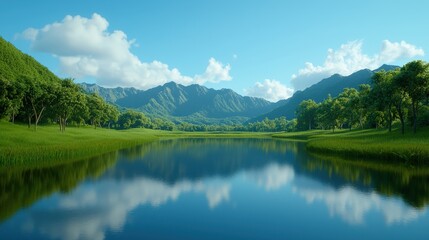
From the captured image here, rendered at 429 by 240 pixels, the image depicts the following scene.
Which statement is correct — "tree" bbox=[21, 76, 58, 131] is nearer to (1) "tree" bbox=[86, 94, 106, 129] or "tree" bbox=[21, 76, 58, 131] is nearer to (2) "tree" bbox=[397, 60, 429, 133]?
(1) "tree" bbox=[86, 94, 106, 129]

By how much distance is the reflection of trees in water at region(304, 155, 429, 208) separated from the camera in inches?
1083

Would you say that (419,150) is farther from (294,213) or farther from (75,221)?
(75,221)

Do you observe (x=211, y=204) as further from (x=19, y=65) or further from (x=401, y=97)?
→ (x=19, y=65)

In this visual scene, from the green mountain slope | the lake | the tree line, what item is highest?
the green mountain slope

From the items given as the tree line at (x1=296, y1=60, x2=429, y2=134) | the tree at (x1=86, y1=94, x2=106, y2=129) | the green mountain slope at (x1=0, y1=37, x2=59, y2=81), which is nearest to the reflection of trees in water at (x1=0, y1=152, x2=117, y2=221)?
the tree line at (x1=296, y1=60, x2=429, y2=134)

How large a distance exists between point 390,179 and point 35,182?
117 feet

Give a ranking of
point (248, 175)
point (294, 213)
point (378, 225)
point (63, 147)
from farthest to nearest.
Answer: point (63, 147)
point (248, 175)
point (294, 213)
point (378, 225)

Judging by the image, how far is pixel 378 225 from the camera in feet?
66.3

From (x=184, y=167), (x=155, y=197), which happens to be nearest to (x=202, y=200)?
(x=155, y=197)

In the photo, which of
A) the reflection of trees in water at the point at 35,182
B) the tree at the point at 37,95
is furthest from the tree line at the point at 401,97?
the tree at the point at 37,95

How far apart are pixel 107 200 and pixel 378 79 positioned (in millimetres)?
79241

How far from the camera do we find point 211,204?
86.0ft

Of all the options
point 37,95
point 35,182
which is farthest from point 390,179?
point 37,95

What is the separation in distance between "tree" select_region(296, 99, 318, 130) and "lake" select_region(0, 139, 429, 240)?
5630 inches
